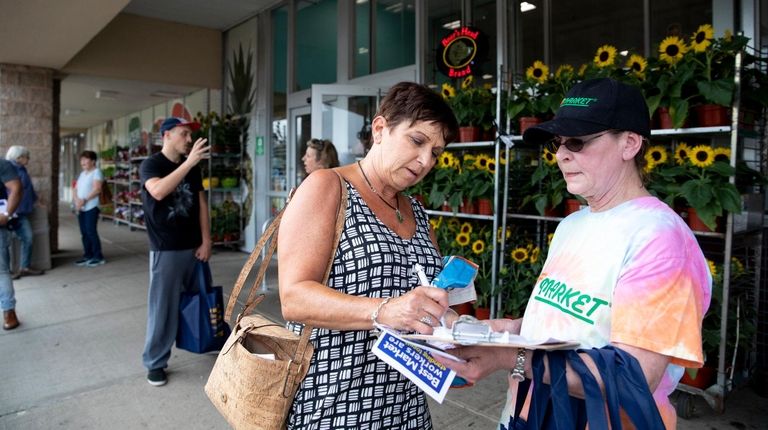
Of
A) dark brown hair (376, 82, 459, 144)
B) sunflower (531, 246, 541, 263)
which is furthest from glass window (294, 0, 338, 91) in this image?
dark brown hair (376, 82, 459, 144)

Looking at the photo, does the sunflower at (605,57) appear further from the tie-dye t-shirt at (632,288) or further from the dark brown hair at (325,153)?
the tie-dye t-shirt at (632,288)

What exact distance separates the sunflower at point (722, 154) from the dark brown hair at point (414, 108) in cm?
227

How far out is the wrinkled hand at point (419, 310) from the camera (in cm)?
100

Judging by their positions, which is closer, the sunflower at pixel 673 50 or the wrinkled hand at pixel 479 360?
the wrinkled hand at pixel 479 360

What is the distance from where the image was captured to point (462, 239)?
4.37 m

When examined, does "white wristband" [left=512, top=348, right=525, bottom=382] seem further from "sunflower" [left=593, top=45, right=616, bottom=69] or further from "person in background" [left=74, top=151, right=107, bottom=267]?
"person in background" [left=74, top=151, right=107, bottom=267]

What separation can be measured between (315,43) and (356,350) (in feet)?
23.3

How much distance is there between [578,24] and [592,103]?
5.18m

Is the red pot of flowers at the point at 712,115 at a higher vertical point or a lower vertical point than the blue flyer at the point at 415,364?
higher

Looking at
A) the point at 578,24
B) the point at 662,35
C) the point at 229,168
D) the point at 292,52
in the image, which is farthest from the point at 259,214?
the point at 662,35

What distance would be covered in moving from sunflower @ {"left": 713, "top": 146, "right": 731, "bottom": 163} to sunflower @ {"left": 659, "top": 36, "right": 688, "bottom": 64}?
2.04ft

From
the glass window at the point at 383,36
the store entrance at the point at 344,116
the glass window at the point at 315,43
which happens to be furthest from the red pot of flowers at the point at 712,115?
the glass window at the point at 315,43

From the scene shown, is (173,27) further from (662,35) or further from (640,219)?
(640,219)

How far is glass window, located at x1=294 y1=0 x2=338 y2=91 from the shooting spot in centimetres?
730
